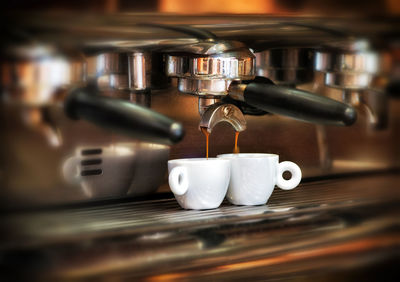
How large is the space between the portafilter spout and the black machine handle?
0.9 inches

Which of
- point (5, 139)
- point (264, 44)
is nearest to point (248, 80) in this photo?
point (264, 44)

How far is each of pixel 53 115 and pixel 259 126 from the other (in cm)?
27

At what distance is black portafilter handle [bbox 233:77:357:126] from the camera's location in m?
0.64

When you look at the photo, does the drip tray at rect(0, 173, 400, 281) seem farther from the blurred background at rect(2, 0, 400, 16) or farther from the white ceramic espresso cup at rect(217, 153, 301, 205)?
the blurred background at rect(2, 0, 400, 16)

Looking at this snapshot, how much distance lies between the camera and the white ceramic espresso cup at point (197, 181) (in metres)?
0.63

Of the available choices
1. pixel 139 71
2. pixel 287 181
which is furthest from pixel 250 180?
pixel 139 71

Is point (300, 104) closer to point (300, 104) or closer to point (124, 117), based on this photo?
point (300, 104)

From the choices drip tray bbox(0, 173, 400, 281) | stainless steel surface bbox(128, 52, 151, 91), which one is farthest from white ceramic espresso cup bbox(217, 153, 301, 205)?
stainless steel surface bbox(128, 52, 151, 91)

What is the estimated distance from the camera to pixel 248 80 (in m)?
0.69

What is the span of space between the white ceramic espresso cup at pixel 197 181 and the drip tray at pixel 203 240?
13mm

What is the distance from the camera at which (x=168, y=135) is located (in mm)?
556

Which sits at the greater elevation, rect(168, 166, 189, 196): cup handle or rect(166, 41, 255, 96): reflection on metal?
rect(166, 41, 255, 96): reflection on metal

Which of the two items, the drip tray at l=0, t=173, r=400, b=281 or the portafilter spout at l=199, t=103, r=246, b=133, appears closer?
the drip tray at l=0, t=173, r=400, b=281

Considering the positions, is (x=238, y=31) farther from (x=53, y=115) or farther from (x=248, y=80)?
(x=53, y=115)
